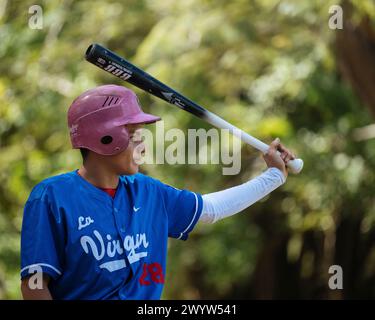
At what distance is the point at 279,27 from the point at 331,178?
186 centimetres

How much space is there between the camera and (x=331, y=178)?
10.3m

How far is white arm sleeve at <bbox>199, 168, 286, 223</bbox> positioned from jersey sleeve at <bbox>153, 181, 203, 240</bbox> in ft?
0.14

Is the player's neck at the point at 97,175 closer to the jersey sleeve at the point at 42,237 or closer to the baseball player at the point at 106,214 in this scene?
the baseball player at the point at 106,214

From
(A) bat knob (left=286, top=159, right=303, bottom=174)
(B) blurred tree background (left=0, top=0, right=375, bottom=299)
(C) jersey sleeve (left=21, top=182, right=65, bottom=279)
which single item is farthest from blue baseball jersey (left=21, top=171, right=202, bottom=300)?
(B) blurred tree background (left=0, top=0, right=375, bottom=299)

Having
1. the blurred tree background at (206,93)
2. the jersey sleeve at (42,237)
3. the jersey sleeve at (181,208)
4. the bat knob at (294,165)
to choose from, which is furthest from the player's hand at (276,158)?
the blurred tree background at (206,93)

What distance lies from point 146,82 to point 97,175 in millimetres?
555

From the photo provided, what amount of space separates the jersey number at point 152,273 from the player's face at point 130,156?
388 mm

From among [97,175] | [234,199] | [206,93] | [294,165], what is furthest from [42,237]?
[206,93]

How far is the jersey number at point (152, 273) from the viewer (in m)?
3.63

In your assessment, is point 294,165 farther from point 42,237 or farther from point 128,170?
point 42,237

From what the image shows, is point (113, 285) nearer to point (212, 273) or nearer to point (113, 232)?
point (113, 232)

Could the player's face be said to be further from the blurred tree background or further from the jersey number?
the blurred tree background

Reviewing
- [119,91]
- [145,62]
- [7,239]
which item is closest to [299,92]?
[145,62]

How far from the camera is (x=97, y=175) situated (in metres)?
3.67
